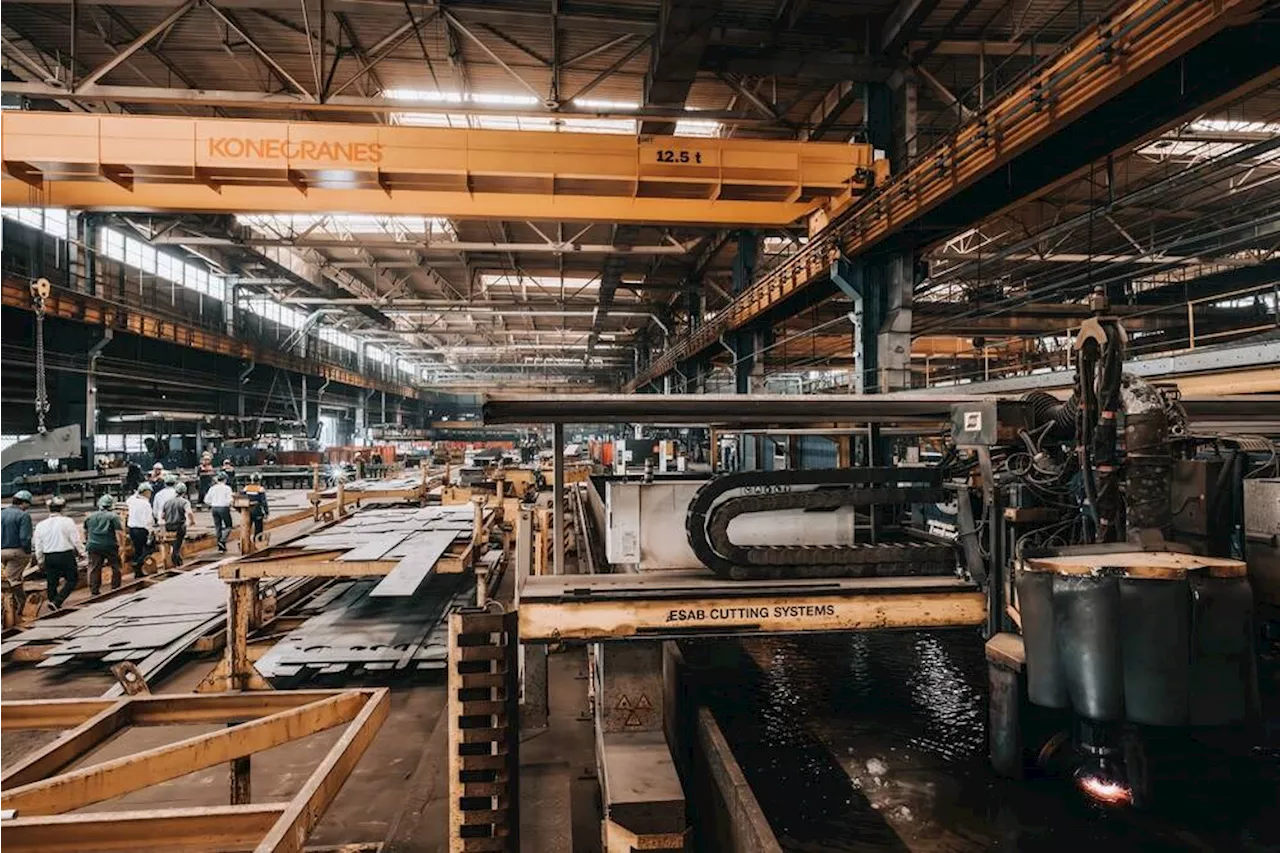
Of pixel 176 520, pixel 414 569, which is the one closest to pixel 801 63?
pixel 414 569

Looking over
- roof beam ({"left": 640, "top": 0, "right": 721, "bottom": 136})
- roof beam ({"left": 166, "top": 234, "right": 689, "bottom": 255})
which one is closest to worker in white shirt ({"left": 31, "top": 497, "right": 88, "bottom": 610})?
roof beam ({"left": 166, "top": 234, "right": 689, "bottom": 255})

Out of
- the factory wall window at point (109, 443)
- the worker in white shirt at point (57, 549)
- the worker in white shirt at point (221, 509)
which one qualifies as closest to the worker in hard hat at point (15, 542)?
the worker in white shirt at point (57, 549)

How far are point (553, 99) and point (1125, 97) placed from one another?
22.1 ft

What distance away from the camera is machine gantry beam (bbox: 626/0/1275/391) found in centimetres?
398

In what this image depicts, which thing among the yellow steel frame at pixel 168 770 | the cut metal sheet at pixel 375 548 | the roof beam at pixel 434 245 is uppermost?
the roof beam at pixel 434 245

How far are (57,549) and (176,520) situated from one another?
2126mm

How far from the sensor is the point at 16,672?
18.4 feet

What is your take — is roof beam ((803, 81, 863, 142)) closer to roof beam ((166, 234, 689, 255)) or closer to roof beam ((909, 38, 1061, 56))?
roof beam ((909, 38, 1061, 56))

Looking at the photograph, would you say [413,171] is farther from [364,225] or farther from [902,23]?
[364,225]

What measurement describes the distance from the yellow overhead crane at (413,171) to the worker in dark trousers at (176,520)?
4130 millimetres

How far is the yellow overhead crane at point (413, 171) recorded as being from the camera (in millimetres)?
7012

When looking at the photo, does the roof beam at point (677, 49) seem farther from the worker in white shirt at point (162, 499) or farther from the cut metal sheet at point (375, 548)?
the worker in white shirt at point (162, 499)

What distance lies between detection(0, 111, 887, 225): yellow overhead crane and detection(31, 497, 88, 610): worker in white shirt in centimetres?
398

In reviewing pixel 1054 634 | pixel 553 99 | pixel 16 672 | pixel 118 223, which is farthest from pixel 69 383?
pixel 1054 634
